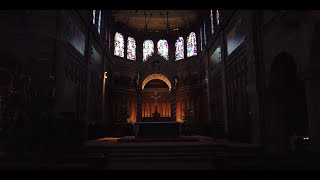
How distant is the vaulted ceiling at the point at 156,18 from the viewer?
2391cm

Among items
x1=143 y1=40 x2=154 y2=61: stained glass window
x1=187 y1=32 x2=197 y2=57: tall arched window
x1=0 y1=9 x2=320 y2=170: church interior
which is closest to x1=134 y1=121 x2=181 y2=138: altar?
x1=0 y1=9 x2=320 y2=170: church interior

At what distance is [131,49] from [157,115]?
Answer: 40.7 ft

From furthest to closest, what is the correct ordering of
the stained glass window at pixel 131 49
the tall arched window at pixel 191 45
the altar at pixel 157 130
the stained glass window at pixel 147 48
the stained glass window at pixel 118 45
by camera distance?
the stained glass window at pixel 147 48 < the stained glass window at pixel 131 49 < the tall arched window at pixel 191 45 < the stained glass window at pixel 118 45 < the altar at pixel 157 130

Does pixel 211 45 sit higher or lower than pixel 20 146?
higher

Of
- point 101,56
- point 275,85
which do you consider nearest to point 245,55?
point 275,85

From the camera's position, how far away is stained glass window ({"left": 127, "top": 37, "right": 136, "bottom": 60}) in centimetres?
2730

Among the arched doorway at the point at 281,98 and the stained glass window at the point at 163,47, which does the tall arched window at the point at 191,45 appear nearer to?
the stained glass window at the point at 163,47

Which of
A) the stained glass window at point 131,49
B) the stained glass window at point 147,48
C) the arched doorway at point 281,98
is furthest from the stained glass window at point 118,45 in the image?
the arched doorway at point 281,98

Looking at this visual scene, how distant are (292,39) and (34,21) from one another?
10.3 meters

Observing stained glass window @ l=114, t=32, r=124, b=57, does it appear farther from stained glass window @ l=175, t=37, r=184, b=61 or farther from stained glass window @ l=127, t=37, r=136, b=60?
stained glass window @ l=175, t=37, r=184, b=61

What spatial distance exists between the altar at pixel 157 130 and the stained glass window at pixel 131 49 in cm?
1277

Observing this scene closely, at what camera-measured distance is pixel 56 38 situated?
1123cm

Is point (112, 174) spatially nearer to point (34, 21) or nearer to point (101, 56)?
point (34, 21)

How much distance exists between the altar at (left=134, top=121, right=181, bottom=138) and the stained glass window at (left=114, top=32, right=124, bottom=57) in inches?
477
